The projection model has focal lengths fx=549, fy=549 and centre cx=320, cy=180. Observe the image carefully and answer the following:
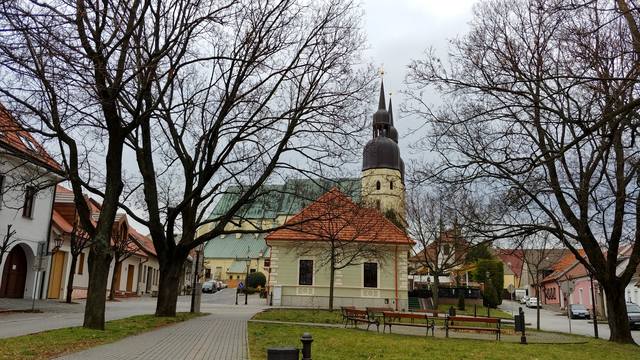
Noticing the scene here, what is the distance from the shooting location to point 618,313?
19.5m

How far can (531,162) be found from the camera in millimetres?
11031

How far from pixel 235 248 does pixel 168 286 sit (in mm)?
84578

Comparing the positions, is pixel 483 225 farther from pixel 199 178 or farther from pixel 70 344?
pixel 70 344

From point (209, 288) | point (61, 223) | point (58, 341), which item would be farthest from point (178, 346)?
point (209, 288)

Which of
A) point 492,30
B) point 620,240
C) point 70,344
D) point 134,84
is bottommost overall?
point 70,344

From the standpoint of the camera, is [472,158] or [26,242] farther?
[26,242]

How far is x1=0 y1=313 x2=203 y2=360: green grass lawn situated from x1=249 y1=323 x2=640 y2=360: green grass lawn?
3446 millimetres

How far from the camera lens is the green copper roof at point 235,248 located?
10331 cm

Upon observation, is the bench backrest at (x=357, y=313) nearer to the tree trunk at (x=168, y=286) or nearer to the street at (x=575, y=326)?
the tree trunk at (x=168, y=286)

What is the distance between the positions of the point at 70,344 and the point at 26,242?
1973 centimetres

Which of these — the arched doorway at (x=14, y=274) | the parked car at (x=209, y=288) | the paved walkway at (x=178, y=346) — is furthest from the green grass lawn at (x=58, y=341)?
the parked car at (x=209, y=288)

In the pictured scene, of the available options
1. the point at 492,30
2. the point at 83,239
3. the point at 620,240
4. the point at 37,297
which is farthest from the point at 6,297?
the point at 620,240

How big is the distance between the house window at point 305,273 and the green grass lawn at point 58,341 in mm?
25156

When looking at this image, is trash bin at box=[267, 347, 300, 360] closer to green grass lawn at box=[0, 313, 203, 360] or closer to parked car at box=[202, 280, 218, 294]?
green grass lawn at box=[0, 313, 203, 360]
